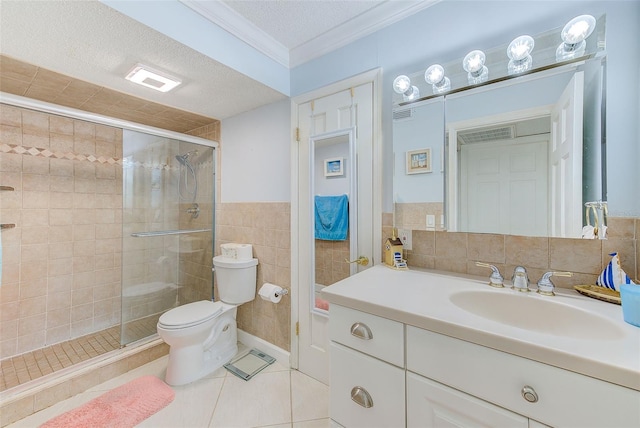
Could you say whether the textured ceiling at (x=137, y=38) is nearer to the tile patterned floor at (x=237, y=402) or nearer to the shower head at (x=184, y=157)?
the shower head at (x=184, y=157)

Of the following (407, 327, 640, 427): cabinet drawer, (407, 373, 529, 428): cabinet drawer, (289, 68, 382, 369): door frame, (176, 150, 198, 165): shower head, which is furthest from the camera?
(176, 150, 198, 165): shower head

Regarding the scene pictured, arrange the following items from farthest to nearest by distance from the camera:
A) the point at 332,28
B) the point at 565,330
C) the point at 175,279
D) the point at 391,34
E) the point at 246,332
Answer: the point at 175,279 → the point at 246,332 → the point at 332,28 → the point at 391,34 → the point at 565,330

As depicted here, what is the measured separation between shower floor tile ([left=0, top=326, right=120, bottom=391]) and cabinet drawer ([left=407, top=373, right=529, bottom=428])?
7.43 feet

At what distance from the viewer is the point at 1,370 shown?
182 cm

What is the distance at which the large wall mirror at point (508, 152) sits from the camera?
3.32 ft

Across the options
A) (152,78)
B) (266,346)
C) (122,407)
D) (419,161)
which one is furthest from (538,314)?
(152,78)

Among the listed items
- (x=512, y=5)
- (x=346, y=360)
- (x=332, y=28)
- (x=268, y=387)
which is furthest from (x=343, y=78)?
(x=268, y=387)

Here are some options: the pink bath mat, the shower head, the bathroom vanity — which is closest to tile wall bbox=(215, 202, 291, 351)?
the shower head

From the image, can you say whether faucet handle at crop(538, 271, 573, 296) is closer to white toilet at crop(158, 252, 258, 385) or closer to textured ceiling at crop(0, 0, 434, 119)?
textured ceiling at crop(0, 0, 434, 119)

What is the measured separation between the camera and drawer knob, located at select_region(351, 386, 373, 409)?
0.97 metres

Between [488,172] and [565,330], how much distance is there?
69 centimetres

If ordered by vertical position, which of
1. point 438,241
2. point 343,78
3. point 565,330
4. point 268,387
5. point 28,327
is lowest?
point 268,387

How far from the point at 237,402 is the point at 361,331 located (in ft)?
3.82

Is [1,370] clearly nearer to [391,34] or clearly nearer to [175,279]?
[175,279]
